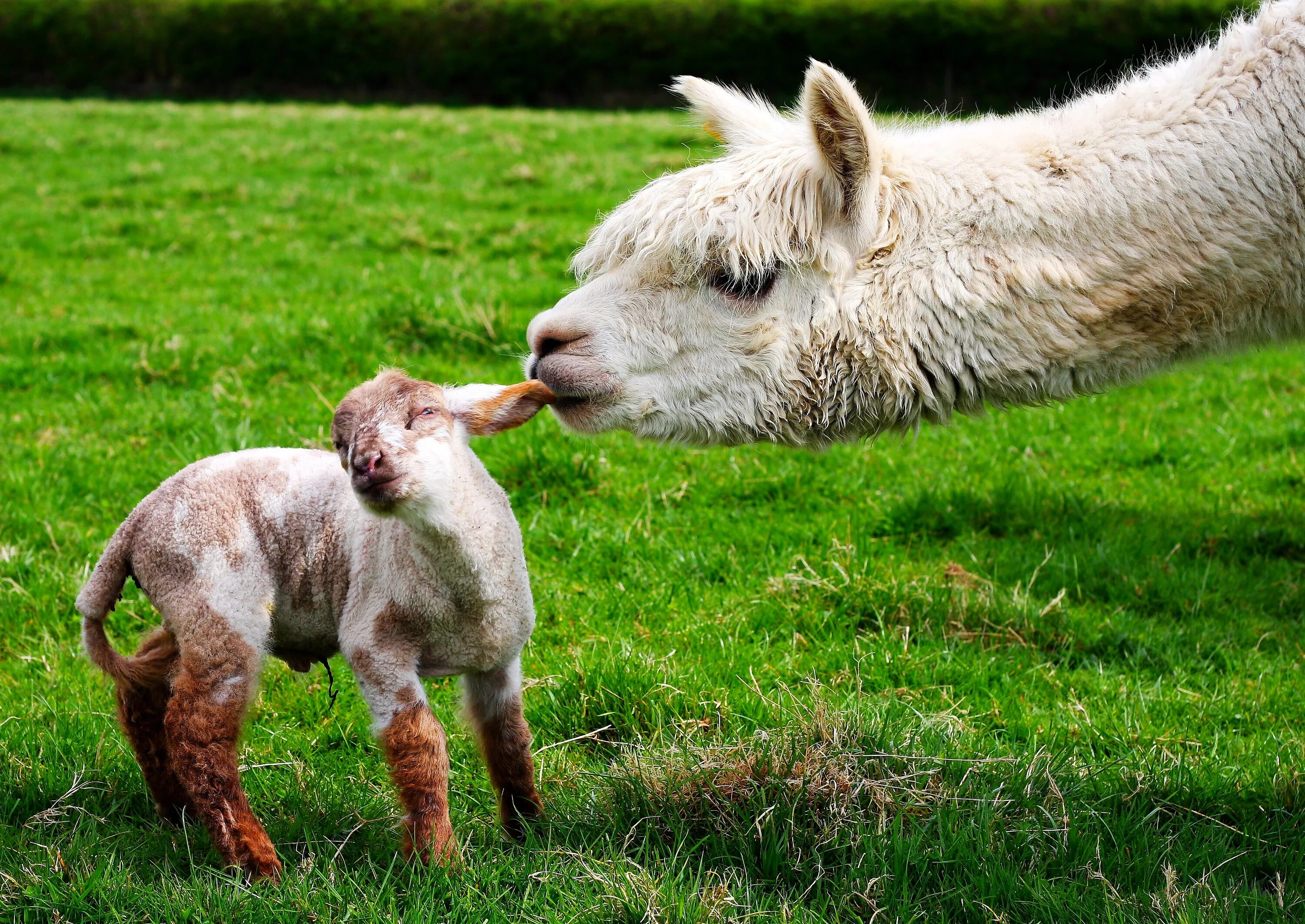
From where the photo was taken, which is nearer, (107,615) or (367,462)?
(367,462)

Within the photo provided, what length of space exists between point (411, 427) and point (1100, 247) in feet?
5.57

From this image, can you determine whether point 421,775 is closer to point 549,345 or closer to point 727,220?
point 549,345

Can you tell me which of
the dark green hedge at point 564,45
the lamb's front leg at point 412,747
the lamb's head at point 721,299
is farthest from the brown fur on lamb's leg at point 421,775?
the dark green hedge at point 564,45

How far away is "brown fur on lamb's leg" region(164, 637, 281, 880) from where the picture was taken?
2.87m

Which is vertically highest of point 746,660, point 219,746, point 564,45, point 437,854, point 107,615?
point 564,45

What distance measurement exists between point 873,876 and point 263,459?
6.42ft

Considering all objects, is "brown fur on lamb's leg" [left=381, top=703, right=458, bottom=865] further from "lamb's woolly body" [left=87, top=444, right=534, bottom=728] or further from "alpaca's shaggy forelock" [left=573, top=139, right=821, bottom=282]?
"alpaca's shaggy forelock" [left=573, top=139, right=821, bottom=282]

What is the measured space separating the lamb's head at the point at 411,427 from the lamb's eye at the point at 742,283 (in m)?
0.53

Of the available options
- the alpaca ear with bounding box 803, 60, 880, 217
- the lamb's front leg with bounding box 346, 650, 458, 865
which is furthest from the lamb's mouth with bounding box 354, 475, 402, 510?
the alpaca ear with bounding box 803, 60, 880, 217

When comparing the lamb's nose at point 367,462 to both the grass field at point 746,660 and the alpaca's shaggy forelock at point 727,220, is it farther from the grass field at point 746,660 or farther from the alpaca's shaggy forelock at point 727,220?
the grass field at point 746,660

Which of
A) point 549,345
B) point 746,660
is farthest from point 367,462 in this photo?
point 746,660

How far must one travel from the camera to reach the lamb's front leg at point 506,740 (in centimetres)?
321

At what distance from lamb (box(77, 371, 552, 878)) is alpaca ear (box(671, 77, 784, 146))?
1.00m

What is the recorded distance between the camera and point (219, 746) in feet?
9.46
